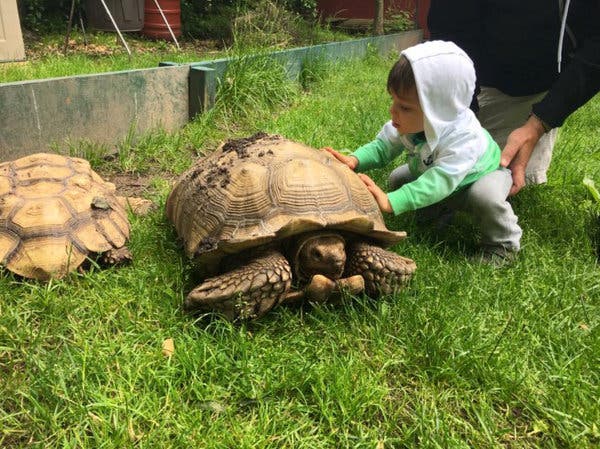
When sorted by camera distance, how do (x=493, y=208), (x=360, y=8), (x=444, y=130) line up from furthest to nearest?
1. (x=360, y=8)
2. (x=493, y=208)
3. (x=444, y=130)

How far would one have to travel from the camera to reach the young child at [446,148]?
2.40m

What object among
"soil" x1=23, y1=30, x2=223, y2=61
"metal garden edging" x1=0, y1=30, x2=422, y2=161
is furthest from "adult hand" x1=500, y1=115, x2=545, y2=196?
"soil" x1=23, y1=30, x2=223, y2=61

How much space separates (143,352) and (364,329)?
909 mm

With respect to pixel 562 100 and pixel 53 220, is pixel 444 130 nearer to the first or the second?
pixel 562 100

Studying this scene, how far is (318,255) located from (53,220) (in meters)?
1.32

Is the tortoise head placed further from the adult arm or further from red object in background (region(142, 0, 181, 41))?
red object in background (region(142, 0, 181, 41))

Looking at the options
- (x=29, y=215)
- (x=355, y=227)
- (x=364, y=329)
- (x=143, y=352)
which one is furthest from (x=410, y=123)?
(x=29, y=215)

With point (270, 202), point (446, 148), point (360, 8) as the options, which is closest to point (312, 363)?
point (270, 202)

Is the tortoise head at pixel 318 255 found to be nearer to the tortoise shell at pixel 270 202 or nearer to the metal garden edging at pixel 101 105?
the tortoise shell at pixel 270 202

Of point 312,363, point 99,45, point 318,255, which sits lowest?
point 99,45

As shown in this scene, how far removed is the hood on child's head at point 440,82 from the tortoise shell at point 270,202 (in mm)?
486

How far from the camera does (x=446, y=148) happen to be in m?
2.57

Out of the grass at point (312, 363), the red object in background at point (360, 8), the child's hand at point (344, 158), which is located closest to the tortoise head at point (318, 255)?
the grass at point (312, 363)

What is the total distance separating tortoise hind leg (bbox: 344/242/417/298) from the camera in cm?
220
